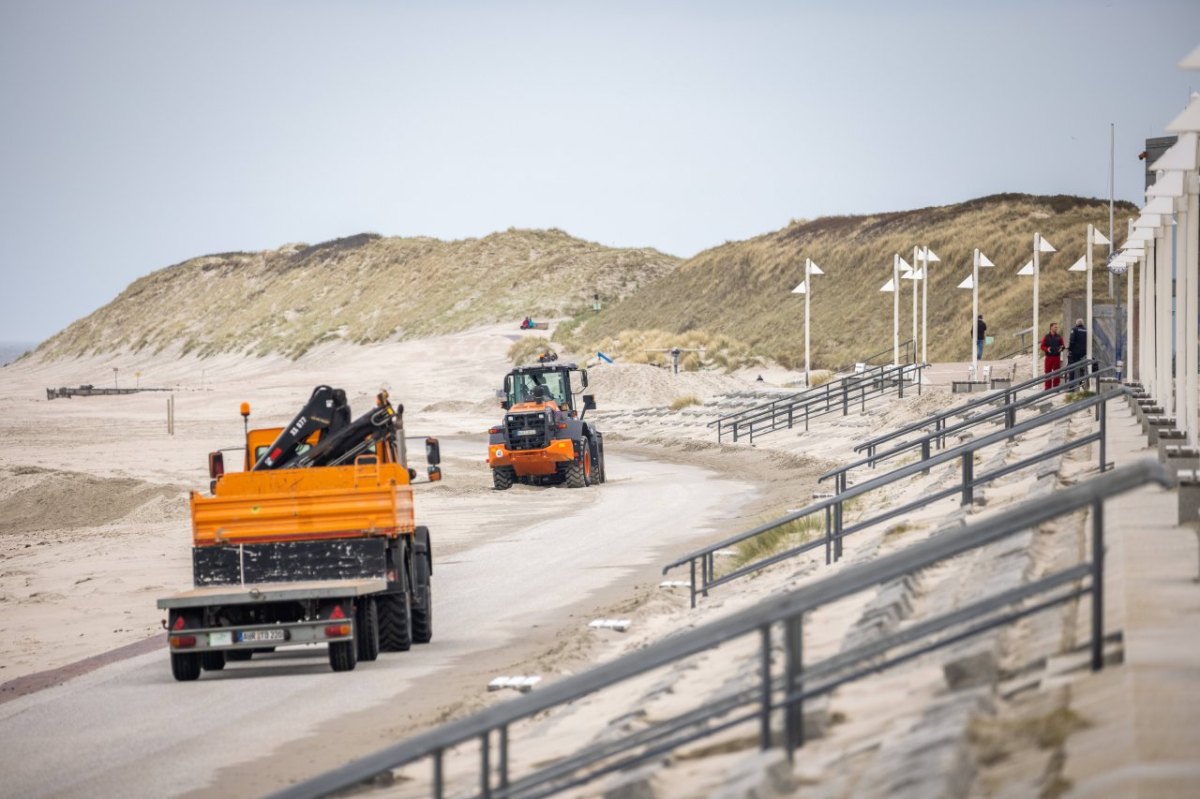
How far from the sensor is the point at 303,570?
589 inches

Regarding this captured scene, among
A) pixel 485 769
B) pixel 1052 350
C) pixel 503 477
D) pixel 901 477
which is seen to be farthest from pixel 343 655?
pixel 1052 350

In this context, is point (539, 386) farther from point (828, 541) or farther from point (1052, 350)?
point (828, 541)

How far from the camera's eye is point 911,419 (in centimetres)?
4128

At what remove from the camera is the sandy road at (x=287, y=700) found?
1139 cm

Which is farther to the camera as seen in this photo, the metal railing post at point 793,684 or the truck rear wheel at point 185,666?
the truck rear wheel at point 185,666

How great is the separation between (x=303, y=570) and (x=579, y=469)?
65.7ft

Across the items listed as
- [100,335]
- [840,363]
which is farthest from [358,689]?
[100,335]

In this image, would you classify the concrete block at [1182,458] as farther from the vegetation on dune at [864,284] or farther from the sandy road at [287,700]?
the vegetation on dune at [864,284]

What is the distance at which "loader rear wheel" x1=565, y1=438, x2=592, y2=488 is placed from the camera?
34781mm

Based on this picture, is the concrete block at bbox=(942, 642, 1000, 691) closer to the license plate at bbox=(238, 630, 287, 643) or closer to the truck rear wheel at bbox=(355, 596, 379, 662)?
the license plate at bbox=(238, 630, 287, 643)

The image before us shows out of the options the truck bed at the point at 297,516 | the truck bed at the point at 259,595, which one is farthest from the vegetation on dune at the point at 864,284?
the truck bed at the point at 259,595

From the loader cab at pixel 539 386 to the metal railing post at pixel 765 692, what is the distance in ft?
89.4

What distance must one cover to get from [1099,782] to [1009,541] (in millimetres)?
5706

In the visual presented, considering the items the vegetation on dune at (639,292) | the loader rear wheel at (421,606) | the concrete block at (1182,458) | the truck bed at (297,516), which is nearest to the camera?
the concrete block at (1182,458)
